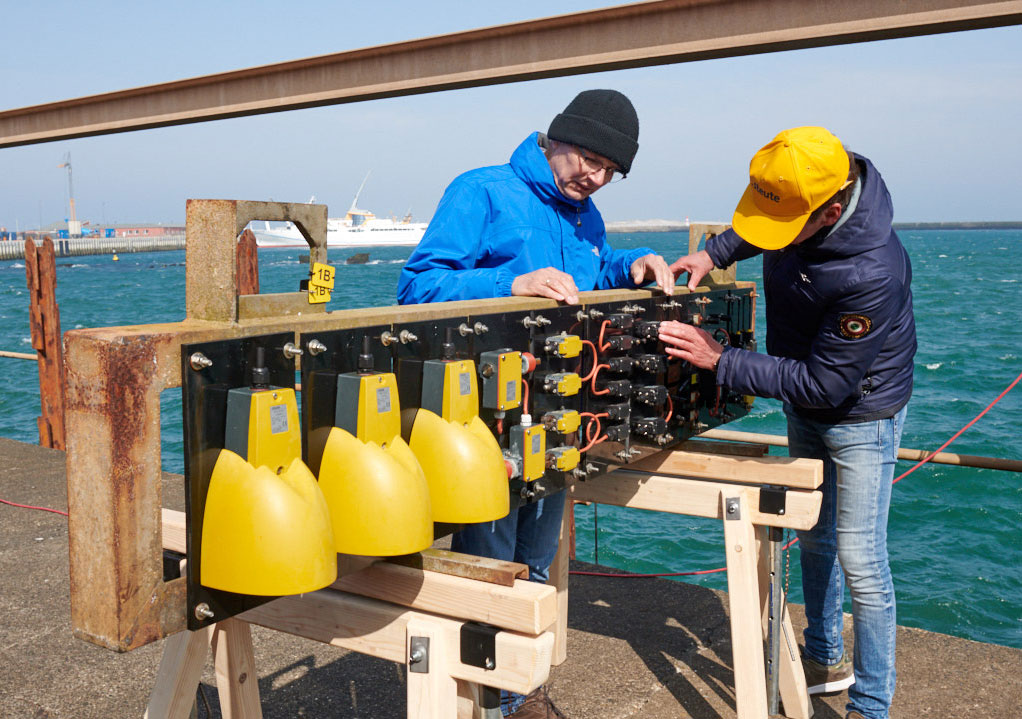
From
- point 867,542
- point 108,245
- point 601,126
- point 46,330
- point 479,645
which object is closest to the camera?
point 479,645

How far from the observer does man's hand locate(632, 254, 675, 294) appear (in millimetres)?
3281

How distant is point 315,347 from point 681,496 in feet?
5.44

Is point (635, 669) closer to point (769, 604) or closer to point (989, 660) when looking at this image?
point (769, 604)

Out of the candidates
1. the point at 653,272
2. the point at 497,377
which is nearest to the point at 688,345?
the point at 653,272

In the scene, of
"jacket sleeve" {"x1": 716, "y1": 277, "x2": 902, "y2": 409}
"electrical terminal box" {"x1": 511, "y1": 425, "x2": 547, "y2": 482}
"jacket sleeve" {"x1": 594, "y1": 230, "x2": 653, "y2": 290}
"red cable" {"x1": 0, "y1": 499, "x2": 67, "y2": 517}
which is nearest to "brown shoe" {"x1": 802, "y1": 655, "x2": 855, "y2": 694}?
"jacket sleeve" {"x1": 716, "y1": 277, "x2": 902, "y2": 409}

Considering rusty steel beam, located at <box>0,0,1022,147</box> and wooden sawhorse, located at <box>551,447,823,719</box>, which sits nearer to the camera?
rusty steel beam, located at <box>0,0,1022,147</box>

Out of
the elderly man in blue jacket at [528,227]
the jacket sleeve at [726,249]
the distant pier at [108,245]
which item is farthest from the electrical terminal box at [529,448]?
the distant pier at [108,245]

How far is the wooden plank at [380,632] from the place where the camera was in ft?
5.93

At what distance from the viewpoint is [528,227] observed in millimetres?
3080

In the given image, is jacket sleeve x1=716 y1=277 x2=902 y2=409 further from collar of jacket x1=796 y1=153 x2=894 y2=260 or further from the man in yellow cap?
collar of jacket x1=796 y1=153 x2=894 y2=260

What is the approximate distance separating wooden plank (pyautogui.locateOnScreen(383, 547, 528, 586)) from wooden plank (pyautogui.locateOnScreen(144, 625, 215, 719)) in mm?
693

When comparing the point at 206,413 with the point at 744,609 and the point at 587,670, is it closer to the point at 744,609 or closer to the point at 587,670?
the point at 744,609

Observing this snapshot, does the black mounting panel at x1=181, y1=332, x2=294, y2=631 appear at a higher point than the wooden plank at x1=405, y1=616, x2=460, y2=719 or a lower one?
higher

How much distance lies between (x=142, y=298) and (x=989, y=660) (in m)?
57.5
